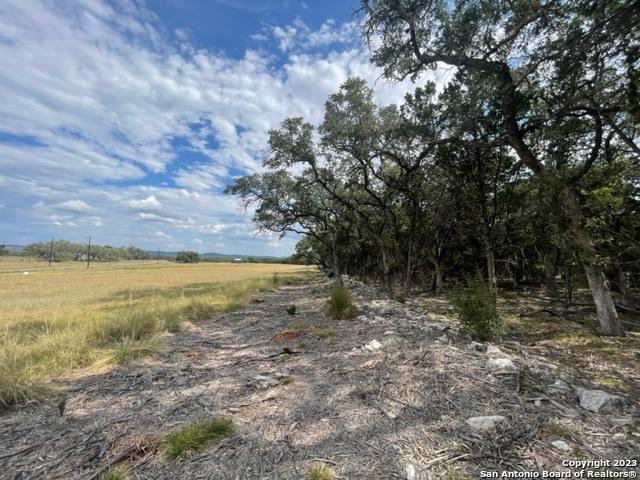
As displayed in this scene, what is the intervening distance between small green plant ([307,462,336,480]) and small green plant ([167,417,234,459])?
871mm

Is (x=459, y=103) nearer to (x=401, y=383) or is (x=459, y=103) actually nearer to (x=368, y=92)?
(x=368, y=92)

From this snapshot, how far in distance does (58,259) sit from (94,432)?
4435 inches

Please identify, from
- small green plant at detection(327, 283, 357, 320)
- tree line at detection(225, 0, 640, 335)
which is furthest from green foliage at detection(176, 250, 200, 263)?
small green plant at detection(327, 283, 357, 320)

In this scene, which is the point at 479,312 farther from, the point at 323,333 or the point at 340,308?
the point at 340,308

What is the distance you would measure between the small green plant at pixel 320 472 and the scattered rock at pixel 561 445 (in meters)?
1.51

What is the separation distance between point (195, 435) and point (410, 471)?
168cm

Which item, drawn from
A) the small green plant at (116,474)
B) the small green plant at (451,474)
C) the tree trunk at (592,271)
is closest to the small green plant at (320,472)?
the small green plant at (451,474)

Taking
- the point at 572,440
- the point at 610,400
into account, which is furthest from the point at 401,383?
the point at 610,400

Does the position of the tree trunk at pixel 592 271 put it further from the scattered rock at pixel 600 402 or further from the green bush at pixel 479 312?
the scattered rock at pixel 600 402

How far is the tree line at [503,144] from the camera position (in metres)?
4.45

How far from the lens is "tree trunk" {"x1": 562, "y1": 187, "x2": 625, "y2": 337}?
5145mm

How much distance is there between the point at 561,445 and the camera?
193cm

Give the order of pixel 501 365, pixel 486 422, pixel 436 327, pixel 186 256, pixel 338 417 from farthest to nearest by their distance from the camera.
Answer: pixel 186 256, pixel 436 327, pixel 501 365, pixel 338 417, pixel 486 422

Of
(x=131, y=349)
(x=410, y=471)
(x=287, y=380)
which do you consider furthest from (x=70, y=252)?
(x=410, y=471)
